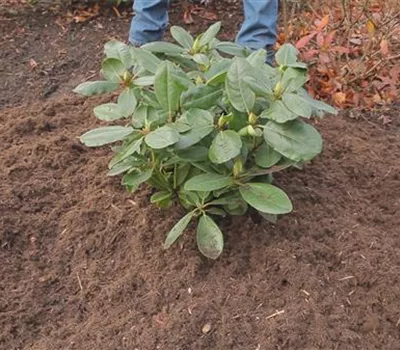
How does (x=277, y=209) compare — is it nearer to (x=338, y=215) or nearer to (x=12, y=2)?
(x=338, y=215)

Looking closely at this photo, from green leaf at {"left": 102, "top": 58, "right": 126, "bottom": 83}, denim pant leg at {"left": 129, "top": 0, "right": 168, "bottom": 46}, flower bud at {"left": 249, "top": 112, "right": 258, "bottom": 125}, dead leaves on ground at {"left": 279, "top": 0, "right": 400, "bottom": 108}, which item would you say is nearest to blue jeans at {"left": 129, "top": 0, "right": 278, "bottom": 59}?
denim pant leg at {"left": 129, "top": 0, "right": 168, "bottom": 46}

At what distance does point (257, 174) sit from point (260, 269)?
0.31 m

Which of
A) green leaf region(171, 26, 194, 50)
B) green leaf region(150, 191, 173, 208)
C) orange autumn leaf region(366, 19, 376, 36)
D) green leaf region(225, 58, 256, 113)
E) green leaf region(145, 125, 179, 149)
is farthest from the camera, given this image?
orange autumn leaf region(366, 19, 376, 36)

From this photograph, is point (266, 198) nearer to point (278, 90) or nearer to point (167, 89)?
point (278, 90)

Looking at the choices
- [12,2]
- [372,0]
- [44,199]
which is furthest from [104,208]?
[12,2]

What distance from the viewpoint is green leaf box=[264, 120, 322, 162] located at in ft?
7.63

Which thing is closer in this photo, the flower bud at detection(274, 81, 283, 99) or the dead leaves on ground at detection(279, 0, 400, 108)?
the flower bud at detection(274, 81, 283, 99)

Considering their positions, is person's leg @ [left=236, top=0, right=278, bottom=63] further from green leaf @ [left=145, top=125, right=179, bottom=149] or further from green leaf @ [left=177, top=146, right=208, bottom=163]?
green leaf @ [left=145, top=125, right=179, bottom=149]

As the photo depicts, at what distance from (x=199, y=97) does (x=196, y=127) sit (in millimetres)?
115

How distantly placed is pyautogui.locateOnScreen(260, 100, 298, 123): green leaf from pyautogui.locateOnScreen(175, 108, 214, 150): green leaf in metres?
0.17

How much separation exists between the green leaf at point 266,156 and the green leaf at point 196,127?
186mm

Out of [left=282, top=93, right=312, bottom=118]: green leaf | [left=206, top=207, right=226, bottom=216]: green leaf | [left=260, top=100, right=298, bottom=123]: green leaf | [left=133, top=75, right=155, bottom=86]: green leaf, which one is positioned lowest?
[left=206, top=207, right=226, bottom=216]: green leaf

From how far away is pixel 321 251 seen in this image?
8.43ft

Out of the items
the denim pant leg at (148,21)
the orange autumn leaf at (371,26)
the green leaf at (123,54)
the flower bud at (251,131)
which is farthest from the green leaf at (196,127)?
the denim pant leg at (148,21)
